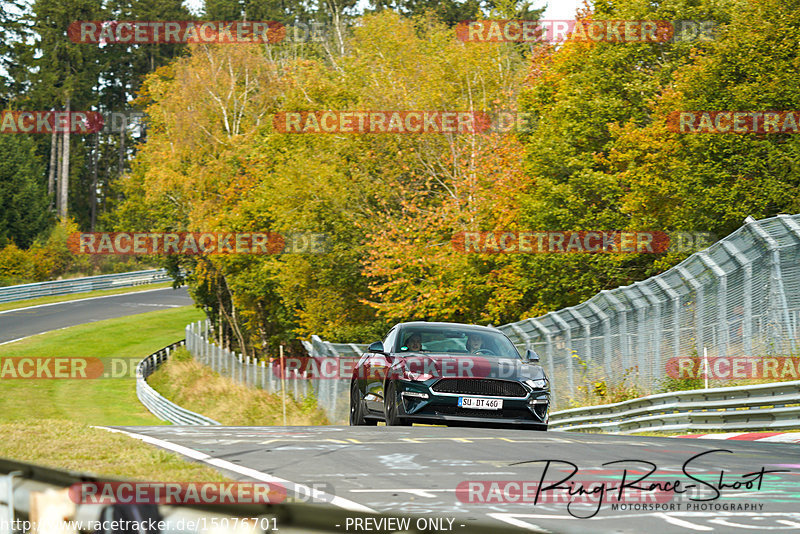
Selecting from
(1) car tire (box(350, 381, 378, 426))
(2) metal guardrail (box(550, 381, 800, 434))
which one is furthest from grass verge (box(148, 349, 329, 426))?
(1) car tire (box(350, 381, 378, 426))

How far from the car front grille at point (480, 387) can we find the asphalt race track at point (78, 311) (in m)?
52.9

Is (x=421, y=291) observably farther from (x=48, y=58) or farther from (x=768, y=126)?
(x=48, y=58)

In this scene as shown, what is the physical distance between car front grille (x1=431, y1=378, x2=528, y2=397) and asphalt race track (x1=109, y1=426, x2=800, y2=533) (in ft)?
1.66

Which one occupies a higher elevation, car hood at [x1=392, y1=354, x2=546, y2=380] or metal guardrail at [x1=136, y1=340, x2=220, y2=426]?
car hood at [x1=392, y1=354, x2=546, y2=380]

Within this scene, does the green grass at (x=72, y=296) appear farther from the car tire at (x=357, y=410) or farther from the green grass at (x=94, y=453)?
the green grass at (x=94, y=453)

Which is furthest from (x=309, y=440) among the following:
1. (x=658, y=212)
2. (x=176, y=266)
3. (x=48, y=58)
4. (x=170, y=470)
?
(x=48, y=58)

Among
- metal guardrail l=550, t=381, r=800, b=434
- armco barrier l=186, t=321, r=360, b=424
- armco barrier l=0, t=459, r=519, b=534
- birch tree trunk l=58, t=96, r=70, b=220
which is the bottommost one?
armco barrier l=186, t=321, r=360, b=424

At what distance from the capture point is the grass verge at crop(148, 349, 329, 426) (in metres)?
41.2

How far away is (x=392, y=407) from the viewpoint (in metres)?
14.2

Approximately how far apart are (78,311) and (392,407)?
65425mm

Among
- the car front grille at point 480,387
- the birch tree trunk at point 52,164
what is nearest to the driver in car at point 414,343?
the car front grille at point 480,387

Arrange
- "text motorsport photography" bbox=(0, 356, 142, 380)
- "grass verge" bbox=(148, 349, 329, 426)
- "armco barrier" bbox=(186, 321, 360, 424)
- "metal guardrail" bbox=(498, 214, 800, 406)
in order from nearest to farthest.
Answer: "metal guardrail" bbox=(498, 214, 800, 406) → "armco barrier" bbox=(186, 321, 360, 424) → "grass verge" bbox=(148, 349, 329, 426) → "text motorsport photography" bbox=(0, 356, 142, 380)

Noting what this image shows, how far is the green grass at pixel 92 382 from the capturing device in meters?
47.8

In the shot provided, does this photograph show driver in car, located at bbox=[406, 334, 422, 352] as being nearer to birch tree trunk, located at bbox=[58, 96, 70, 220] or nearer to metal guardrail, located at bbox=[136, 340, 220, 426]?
metal guardrail, located at bbox=[136, 340, 220, 426]
